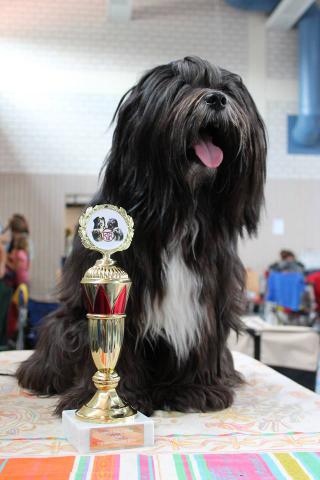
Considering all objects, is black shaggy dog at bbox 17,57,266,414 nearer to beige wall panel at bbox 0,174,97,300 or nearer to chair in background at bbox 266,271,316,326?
chair in background at bbox 266,271,316,326

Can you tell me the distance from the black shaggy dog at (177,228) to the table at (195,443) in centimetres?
10

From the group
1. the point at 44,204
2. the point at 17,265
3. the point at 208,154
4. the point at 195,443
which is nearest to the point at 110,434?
the point at 195,443

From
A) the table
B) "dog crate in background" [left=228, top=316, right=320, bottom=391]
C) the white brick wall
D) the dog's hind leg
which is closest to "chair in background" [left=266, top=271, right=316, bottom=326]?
the white brick wall

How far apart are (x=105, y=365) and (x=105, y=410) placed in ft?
0.31

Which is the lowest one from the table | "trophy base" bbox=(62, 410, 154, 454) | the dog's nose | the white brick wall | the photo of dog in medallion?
the table

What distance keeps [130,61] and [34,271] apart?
3.44 m

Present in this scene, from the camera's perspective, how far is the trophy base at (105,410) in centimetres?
121

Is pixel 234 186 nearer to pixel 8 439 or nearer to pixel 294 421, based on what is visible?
pixel 294 421

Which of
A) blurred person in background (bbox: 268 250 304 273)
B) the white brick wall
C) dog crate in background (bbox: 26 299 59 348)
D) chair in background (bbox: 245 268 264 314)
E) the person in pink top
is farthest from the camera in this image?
the white brick wall

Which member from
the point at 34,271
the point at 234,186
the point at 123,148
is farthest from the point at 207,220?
the point at 34,271

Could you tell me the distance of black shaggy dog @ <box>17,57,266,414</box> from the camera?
4.58 feet

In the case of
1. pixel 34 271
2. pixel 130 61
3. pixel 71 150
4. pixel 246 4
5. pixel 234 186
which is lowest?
pixel 34 271

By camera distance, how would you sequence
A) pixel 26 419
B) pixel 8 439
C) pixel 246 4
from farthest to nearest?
pixel 246 4, pixel 26 419, pixel 8 439

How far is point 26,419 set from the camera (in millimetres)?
1396
